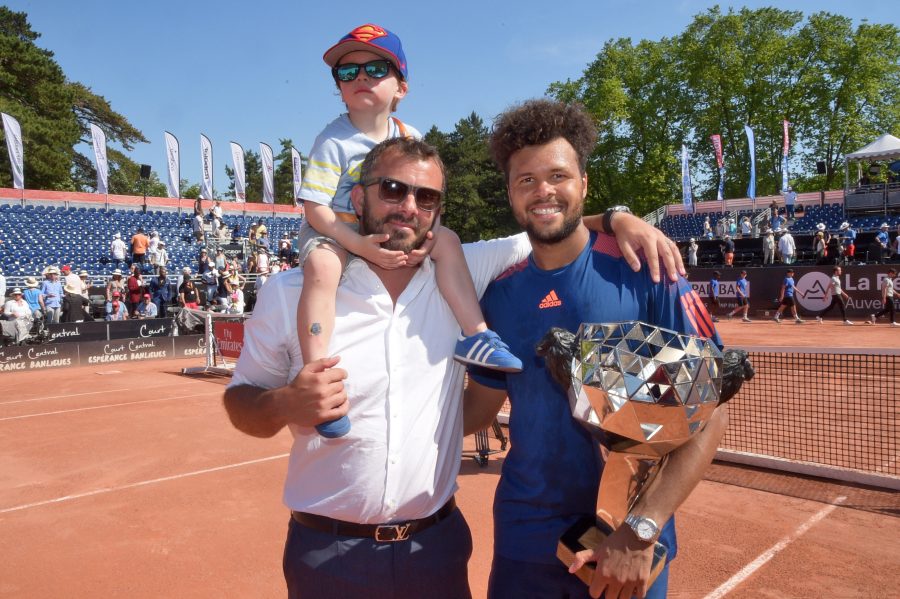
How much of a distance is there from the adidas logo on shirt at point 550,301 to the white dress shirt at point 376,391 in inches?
14.7

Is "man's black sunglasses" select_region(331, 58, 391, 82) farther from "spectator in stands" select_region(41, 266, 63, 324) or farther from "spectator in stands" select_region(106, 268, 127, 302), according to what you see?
"spectator in stands" select_region(106, 268, 127, 302)

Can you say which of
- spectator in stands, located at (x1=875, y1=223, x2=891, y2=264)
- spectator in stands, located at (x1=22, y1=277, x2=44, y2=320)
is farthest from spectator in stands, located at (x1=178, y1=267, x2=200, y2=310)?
spectator in stands, located at (x1=875, y1=223, x2=891, y2=264)

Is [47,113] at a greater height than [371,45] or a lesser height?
greater

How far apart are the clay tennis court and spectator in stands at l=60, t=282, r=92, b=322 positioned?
407 inches

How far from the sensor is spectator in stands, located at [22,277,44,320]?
719 inches

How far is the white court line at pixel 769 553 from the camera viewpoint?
4.66 metres

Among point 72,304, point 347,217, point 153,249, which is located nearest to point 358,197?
point 347,217

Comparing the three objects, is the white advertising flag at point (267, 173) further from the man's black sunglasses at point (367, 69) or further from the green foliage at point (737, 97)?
the man's black sunglasses at point (367, 69)

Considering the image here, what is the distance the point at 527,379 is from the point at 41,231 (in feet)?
94.3

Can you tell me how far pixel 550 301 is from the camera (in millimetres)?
2467

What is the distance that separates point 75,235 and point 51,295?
353 inches

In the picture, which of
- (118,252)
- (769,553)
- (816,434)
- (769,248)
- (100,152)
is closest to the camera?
(769,553)

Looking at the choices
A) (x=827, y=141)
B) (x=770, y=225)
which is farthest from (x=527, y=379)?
(x=827, y=141)

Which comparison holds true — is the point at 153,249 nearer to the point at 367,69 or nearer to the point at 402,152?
the point at 367,69
